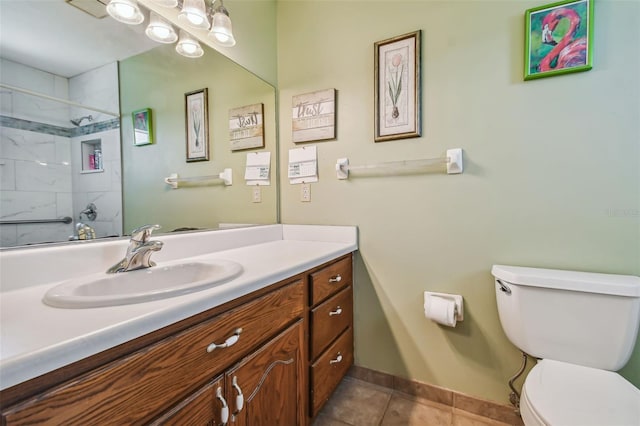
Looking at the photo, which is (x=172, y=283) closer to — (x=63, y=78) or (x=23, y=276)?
(x=23, y=276)

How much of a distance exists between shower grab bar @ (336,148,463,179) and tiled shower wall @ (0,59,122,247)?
1042 millimetres

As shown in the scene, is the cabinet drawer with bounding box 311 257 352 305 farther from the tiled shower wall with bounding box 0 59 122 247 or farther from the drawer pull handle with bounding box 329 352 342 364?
the tiled shower wall with bounding box 0 59 122 247

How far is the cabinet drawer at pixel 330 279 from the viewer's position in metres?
1.13

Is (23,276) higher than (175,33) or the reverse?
the reverse

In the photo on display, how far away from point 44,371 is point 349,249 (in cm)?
119

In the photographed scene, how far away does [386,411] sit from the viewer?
4.35 feet

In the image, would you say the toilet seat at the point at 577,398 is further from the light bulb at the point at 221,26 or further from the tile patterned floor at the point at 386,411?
the light bulb at the point at 221,26

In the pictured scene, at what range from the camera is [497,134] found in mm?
1241

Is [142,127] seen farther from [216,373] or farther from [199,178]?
[216,373]

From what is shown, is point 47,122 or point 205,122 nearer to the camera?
point 47,122

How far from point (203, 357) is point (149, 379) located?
13 cm

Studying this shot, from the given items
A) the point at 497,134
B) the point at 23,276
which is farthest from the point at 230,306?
the point at 497,134

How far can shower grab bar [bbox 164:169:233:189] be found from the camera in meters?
1.18

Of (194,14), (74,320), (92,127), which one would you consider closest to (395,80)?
(194,14)
